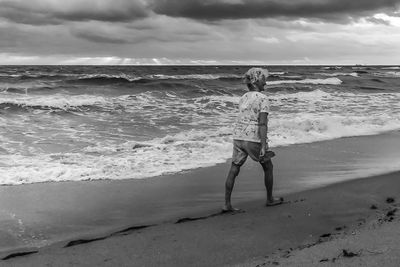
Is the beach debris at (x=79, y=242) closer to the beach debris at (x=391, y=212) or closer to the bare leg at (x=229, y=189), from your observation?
the bare leg at (x=229, y=189)

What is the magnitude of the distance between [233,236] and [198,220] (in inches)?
27.0

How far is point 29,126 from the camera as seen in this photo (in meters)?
12.8

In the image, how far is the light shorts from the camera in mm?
5617

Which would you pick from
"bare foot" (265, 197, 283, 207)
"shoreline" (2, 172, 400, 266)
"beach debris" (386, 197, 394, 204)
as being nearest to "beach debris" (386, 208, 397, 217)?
"shoreline" (2, 172, 400, 266)

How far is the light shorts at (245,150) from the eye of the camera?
5617mm

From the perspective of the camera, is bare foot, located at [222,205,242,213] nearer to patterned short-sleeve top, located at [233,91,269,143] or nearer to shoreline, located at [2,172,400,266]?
shoreline, located at [2,172,400,266]

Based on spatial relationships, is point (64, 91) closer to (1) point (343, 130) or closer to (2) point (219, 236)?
(1) point (343, 130)

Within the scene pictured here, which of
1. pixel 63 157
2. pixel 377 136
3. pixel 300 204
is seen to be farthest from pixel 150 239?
pixel 377 136

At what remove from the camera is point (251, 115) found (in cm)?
556

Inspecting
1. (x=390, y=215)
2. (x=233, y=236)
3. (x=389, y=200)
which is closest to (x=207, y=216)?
(x=233, y=236)

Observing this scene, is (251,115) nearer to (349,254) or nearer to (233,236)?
(233,236)

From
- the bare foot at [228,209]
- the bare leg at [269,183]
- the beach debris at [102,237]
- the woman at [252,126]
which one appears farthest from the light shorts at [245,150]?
the beach debris at [102,237]

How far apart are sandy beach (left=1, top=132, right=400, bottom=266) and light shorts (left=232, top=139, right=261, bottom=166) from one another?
618 millimetres

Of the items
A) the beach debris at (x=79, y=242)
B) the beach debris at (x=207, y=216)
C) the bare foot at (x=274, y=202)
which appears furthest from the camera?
the bare foot at (x=274, y=202)
